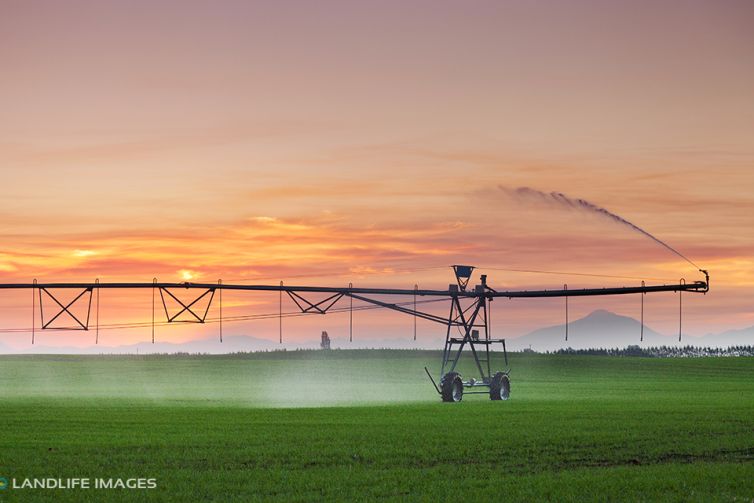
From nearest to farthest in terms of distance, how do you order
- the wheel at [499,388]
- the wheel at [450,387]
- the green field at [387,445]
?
1. the green field at [387,445]
2. the wheel at [450,387]
3. the wheel at [499,388]

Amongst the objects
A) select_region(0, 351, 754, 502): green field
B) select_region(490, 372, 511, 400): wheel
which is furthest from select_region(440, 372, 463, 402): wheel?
select_region(490, 372, 511, 400): wheel

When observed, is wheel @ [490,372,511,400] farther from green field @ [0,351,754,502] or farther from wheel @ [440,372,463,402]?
wheel @ [440,372,463,402]

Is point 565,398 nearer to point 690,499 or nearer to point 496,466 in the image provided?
point 496,466

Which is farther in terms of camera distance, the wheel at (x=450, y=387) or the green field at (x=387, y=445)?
the wheel at (x=450, y=387)

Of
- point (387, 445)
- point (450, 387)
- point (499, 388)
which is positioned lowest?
point (387, 445)

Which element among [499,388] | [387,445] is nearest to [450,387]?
[499,388]

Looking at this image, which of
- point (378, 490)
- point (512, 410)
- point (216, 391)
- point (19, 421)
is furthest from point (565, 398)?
point (378, 490)

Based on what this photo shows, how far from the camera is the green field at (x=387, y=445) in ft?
88.4

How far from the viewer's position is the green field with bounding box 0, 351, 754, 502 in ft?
88.4

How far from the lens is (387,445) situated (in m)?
36.0

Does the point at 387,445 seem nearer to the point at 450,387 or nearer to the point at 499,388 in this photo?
the point at 450,387

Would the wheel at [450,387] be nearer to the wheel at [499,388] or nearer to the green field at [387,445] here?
the green field at [387,445]

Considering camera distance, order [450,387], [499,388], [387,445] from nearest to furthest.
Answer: [387,445]
[450,387]
[499,388]

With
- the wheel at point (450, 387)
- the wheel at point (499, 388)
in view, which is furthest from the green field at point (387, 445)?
the wheel at point (450, 387)
